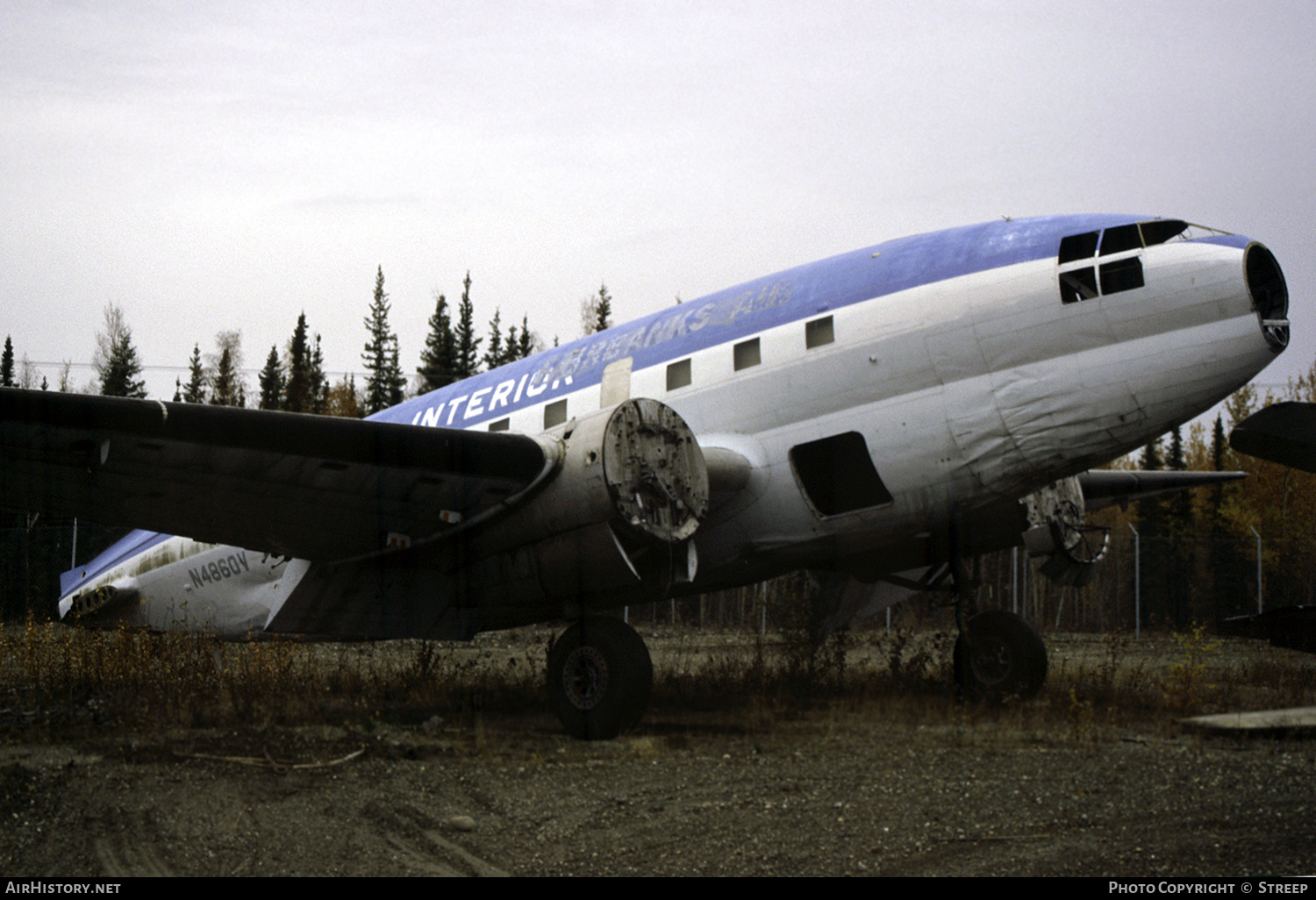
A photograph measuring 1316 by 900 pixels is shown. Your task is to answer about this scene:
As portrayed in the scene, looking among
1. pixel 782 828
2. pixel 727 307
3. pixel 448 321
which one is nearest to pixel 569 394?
pixel 727 307

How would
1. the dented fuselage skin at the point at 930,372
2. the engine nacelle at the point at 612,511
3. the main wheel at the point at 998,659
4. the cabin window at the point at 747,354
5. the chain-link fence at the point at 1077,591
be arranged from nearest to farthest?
the dented fuselage skin at the point at 930,372 → the engine nacelle at the point at 612,511 → the cabin window at the point at 747,354 → the main wheel at the point at 998,659 → the chain-link fence at the point at 1077,591

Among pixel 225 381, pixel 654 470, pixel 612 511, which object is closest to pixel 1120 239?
pixel 654 470

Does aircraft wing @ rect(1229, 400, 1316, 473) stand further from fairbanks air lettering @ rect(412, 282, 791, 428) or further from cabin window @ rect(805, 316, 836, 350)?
fairbanks air lettering @ rect(412, 282, 791, 428)

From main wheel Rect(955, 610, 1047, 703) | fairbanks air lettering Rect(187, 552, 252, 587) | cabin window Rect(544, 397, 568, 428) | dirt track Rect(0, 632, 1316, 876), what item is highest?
cabin window Rect(544, 397, 568, 428)

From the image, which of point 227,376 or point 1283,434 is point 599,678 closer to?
point 1283,434

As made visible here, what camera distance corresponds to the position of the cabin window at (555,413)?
435 inches

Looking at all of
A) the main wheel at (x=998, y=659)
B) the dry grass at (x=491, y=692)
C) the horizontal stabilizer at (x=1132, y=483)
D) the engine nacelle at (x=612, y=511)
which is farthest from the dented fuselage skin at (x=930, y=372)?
the horizontal stabilizer at (x=1132, y=483)

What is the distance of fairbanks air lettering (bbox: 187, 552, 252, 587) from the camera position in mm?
11781

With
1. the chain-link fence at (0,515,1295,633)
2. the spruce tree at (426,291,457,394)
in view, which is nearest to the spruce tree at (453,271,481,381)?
the spruce tree at (426,291,457,394)

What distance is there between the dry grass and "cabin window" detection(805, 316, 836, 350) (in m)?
3.37

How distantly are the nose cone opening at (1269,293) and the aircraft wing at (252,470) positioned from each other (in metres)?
5.67

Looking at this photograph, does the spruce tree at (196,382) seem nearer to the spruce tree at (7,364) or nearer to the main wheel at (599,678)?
the spruce tree at (7,364)

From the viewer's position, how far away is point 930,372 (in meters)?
8.94

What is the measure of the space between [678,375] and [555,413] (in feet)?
5.11
